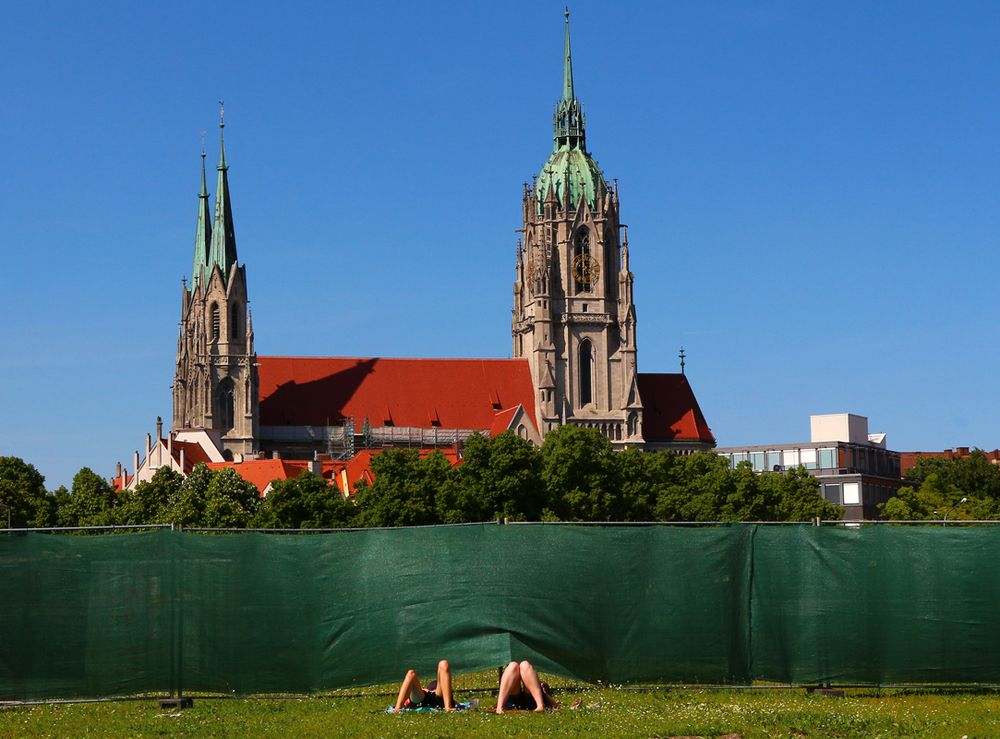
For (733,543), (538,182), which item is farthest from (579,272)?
(733,543)

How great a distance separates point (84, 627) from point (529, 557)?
5889 millimetres

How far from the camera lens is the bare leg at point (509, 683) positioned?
20.1m

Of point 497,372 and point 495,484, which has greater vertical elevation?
point 497,372

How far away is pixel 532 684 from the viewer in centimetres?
2017

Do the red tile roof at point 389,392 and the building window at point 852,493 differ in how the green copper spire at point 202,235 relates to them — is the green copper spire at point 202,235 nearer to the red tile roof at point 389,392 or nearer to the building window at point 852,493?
the red tile roof at point 389,392

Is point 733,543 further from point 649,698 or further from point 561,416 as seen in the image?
point 561,416

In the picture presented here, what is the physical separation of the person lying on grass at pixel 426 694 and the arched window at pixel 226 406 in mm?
93972

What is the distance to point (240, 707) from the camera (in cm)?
2112

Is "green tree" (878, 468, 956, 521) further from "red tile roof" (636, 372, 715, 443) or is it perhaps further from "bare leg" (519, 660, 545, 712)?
"bare leg" (519, 660, 545, 712)

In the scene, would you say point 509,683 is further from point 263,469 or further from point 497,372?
point 497,372

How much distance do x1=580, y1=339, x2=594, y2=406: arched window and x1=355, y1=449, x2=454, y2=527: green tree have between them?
41728mm

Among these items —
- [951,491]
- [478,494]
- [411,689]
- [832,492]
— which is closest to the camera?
[411,689]

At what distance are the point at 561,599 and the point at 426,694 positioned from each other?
2620 millimetres

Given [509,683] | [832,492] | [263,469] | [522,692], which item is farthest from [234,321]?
[509,683]
